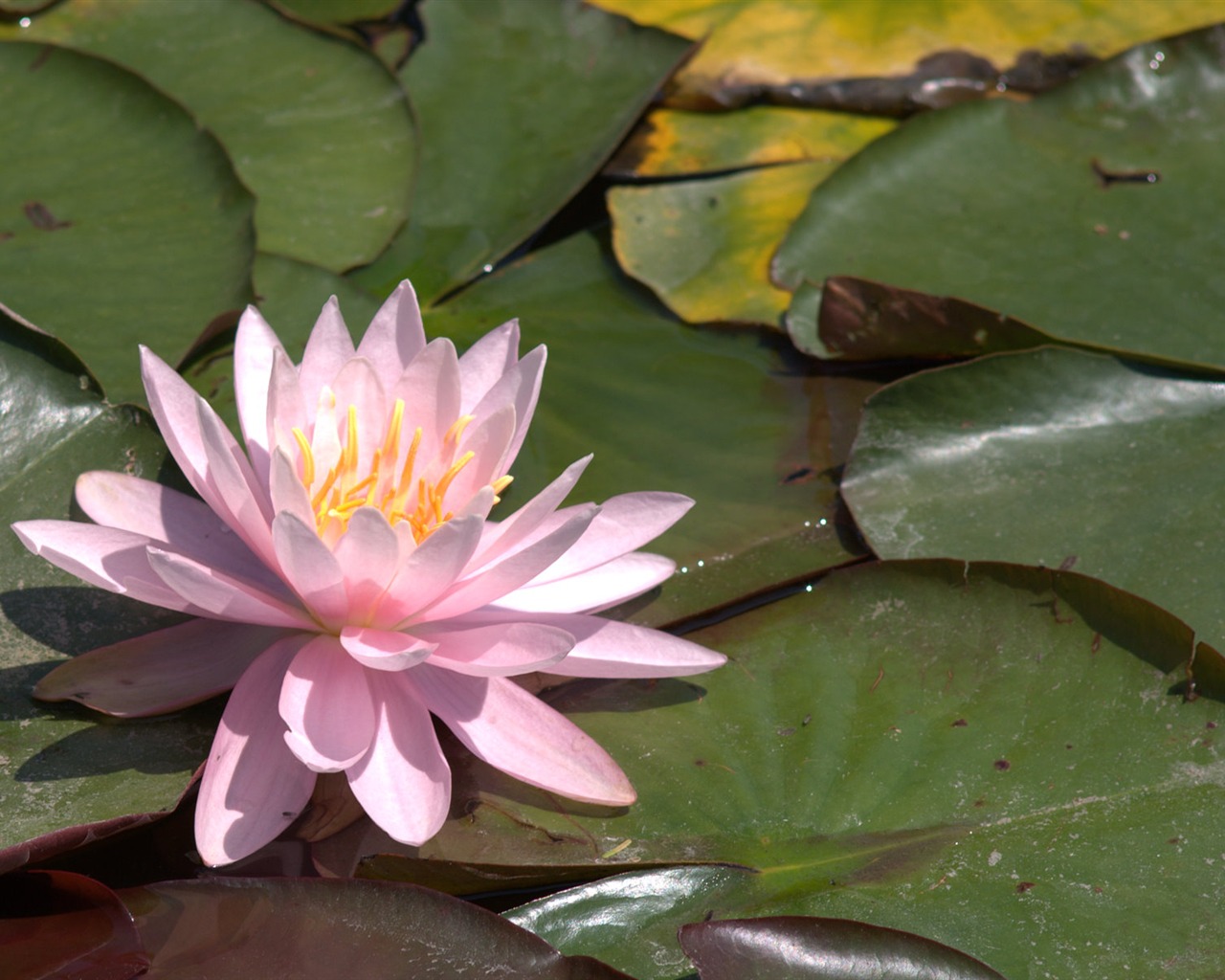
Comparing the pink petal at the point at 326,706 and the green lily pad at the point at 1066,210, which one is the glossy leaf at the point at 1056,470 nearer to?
the green lily pad at the point at 1066,210

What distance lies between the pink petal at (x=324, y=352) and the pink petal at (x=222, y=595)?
13.3 inches

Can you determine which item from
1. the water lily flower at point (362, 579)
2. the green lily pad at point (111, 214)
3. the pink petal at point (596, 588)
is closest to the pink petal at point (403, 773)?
the water lily flower at point (362, 579)

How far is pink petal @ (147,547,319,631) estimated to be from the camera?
132 centimetres

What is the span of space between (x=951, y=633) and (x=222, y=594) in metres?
1.18

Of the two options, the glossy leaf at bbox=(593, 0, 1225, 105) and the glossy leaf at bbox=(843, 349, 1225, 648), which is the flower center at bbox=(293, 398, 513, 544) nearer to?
the glossy leaf at bbox=(843, 349, 1225, 648)

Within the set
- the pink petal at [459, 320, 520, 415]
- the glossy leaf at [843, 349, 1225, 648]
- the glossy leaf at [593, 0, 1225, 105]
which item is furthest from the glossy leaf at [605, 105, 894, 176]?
the pink petal at [459, 320, 520, 415]

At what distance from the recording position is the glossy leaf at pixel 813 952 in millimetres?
1270

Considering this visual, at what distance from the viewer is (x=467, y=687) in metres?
1.57

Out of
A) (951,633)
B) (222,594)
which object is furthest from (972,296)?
(222,594)

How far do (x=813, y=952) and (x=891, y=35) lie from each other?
2.64 meters

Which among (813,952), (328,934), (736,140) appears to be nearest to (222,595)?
(328,934)

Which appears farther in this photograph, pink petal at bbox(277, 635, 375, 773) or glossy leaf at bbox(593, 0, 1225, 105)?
glossy leaf at bbox(593, 0, 1225, 105)

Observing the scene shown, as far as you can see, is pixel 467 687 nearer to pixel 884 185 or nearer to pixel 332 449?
pixel 332 449

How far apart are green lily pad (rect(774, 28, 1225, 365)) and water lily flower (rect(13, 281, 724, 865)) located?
105 centimetres
